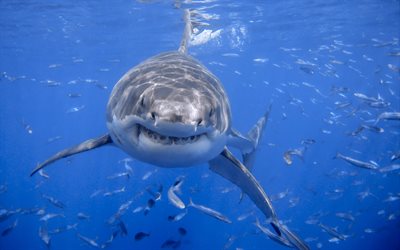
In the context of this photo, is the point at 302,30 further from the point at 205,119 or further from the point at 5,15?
the point at 205,119

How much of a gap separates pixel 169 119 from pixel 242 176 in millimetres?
2685

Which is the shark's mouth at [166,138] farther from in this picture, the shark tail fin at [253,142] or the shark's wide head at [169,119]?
the shark tail fin at [253,142]

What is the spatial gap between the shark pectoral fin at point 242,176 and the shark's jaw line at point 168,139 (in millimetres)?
1436

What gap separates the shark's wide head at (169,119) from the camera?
2.89 m

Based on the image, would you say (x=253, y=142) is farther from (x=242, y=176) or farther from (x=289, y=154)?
(x=242, y=176)

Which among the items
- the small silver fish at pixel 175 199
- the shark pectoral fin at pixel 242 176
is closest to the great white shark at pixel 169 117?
the shark pectoral fin at pixel 242 176

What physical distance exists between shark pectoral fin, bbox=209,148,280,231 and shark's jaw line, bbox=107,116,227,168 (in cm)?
144

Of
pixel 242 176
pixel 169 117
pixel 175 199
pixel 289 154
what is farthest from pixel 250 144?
pixel 169 117

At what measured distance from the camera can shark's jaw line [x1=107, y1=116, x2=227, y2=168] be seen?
293 centimetres

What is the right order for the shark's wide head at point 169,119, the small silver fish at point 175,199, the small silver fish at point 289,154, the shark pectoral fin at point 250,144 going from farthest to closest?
the small silver fish at point 289,154
the shark pectoral fin at point 250,144
the small silver fish at point 175,199
the shark's wide head at point 169,119

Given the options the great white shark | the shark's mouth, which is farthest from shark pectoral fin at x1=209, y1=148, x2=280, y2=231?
the shark's mouth

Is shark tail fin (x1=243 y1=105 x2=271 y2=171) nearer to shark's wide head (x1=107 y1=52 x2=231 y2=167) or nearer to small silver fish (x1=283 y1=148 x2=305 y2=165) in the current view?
small silver fish (x1=283 y1=148 x2=305 y2=165)

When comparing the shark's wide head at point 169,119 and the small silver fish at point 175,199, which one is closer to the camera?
the shark's wide head at point 169,119

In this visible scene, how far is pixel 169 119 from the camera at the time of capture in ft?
9.18
